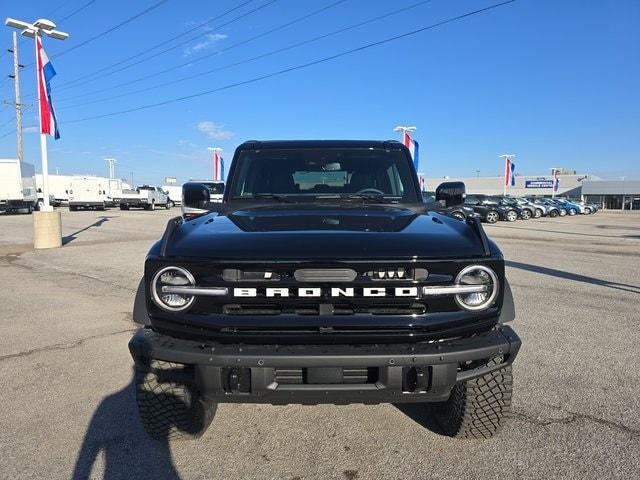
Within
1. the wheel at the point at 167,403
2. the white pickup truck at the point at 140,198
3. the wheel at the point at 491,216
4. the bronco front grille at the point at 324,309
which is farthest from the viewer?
the white pickup truck at the point at 140,198

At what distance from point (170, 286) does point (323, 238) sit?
2.70ft

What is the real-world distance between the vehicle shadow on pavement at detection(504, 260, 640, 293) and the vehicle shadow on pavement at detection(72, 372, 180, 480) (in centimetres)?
772

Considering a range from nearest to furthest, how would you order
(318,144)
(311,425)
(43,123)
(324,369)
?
(324,369) < (311,425) < (318,144) < (43,123)

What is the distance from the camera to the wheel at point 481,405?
278 centimetres

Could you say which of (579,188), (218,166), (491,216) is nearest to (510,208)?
(491,216)

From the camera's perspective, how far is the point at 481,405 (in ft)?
9.23

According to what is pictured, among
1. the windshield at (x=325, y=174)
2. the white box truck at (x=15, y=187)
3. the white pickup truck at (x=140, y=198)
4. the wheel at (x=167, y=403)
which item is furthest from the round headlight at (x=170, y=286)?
the white pickup truck at (x=140, y=198)

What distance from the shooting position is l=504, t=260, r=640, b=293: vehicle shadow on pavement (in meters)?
8.32

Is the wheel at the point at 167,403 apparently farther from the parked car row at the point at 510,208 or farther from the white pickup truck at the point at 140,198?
the white pickup truck at the point at 140,198

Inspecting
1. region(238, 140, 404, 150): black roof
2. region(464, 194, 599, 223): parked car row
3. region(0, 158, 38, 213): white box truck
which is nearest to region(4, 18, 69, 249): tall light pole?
region(238, 140, 404, 150): black roof

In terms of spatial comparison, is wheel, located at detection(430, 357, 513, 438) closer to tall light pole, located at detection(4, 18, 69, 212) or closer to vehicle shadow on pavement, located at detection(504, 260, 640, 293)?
vehicle shadow on pavement, located at detection(504, 260, 640, 293)

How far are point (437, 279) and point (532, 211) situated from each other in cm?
3934

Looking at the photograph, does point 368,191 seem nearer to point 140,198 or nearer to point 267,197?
point 267,197

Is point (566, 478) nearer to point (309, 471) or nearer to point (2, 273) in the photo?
point (309, 471)
